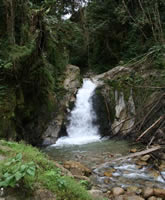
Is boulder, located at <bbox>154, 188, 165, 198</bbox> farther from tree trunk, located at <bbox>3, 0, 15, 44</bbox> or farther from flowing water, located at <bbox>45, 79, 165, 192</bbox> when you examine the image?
tree trunk, located at <bbox>3, 0, 15, 44</bbox>

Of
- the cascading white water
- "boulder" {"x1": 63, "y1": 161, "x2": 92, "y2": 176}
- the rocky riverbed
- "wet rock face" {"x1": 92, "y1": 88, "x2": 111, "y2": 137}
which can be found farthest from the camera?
"wet rock face" {"x1": 92, "y1": 88, "x2": 111, "y2": 137}

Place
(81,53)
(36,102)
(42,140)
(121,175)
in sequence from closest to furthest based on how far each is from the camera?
1. (121,175)
2. (36,102)
3. (42,140)
4. (81,53)

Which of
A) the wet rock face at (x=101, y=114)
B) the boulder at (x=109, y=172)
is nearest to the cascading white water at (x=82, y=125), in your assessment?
the wet rock face at (x=101, y=114)

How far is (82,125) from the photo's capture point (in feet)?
32.7

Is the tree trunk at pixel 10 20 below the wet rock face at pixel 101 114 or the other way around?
the other way around

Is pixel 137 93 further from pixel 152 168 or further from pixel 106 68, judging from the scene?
pixel 106 68

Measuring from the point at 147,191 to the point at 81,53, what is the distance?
16.4 m

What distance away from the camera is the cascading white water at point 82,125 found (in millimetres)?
8953

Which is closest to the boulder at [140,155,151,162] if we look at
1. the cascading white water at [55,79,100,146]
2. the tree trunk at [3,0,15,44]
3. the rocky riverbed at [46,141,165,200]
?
the rocky riverbed at [46,141,165,200]

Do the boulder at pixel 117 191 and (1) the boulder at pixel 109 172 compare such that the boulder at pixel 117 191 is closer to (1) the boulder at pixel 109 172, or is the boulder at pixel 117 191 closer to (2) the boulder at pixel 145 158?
(1) the boulder at pixel 109 172

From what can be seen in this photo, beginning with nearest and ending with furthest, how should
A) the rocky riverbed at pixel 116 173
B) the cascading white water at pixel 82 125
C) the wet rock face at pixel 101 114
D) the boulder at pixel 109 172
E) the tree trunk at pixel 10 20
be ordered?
the rocky riverbed at pixel 116 173
the boulder at pixel 109 172
the tree trunk at pixel 10 20
the cascading white water at pixel 82 125
the wet rock face at pixel 101 114

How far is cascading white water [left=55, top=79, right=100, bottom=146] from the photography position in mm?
8953

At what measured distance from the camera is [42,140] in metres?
8.72

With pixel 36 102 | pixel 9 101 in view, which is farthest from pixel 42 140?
pixel 9 101
